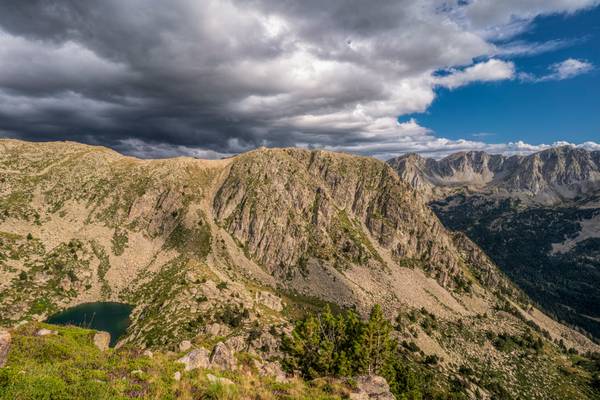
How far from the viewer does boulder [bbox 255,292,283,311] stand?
570 ft

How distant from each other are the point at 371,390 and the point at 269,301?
153 metres

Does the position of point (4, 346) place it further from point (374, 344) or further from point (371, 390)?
point (374, 344)

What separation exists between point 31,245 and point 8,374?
19802cm

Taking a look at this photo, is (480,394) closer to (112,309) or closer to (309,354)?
(309,354)

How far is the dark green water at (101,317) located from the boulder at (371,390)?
12529cm

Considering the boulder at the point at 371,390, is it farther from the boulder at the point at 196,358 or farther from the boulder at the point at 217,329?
the boulder at the point at 217,329

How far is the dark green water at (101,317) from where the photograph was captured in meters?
133

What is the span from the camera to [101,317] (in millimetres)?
145875

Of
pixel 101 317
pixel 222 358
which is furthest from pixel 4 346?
pixel 101 317

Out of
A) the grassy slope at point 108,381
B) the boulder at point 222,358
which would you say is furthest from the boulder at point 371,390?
the boulder at point 222,358

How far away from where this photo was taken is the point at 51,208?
648 feet

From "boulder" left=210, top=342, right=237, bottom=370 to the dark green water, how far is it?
4226 inches

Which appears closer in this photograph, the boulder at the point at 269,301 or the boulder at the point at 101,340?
the boulder at the point at 101,340

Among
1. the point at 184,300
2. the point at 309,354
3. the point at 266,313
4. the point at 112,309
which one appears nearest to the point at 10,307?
the point at 112,309
